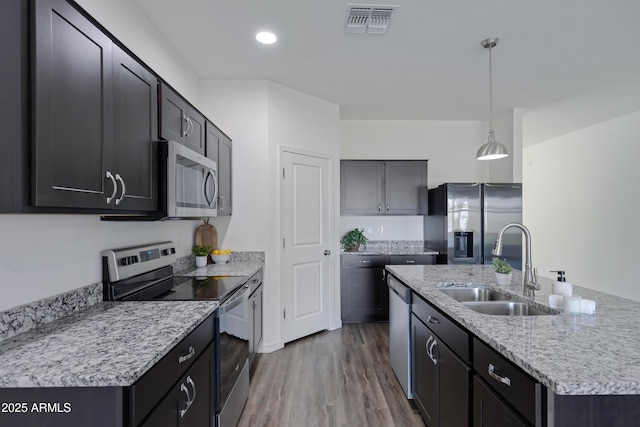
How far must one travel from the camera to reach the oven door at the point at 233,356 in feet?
6.20

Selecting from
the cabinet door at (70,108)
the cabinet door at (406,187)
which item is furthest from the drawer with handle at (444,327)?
the cabinet door at (406,187)

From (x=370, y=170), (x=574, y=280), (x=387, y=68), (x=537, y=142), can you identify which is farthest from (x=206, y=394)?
(x=537, y=142)

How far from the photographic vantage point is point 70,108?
46.3 inches

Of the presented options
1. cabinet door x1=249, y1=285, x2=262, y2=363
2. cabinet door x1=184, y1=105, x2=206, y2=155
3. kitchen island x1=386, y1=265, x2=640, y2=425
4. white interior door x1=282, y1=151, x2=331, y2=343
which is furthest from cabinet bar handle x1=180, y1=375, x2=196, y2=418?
white interior door x1=282, y1=151, x2=331, y2=343

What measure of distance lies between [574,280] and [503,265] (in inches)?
181

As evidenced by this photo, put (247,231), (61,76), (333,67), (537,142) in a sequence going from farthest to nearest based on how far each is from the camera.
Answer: (537,142)
(247,231)
(333,67)
(61,76)

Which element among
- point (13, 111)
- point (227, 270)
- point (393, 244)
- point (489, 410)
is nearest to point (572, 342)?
point (489, 410)

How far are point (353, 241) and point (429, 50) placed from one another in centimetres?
255

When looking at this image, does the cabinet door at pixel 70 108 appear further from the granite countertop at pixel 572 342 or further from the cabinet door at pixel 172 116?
the granite countertop at pixel 572 342

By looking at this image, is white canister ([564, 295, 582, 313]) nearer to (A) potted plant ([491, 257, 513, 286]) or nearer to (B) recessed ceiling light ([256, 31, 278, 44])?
(A) potted plant ([491, 257, 513, 286])

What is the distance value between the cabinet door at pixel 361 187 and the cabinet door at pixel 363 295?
83cm

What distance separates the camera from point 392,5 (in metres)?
2.25

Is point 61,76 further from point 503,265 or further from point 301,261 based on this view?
point 301,261

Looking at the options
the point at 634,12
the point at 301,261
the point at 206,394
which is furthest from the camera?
the point at 301,261
